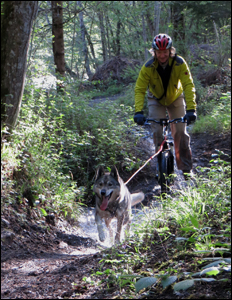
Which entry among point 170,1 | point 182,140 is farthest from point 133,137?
point 170,1

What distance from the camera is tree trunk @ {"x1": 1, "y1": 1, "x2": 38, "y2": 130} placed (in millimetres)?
5023

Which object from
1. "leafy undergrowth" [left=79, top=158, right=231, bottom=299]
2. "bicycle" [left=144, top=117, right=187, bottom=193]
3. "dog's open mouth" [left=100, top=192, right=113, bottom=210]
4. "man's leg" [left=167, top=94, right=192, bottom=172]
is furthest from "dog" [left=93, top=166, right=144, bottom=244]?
"man's leg" [left=167, top=94, right=192, bottom=172]

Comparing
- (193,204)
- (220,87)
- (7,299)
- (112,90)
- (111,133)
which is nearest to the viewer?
(7,299)

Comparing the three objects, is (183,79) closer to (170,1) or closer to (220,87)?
(220,87)

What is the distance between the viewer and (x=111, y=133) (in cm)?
807

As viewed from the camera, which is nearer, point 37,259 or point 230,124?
point 37,259

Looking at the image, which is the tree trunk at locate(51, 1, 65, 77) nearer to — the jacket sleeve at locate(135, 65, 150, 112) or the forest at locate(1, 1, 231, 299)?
the forest at locate(1, 1, 231, 299)

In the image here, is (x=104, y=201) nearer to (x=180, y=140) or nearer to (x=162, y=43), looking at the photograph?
(x=180, y=140)

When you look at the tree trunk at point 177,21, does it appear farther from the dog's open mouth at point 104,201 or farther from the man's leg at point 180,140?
the dog's open mouth at point 104,201

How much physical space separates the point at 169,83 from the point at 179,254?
338cm

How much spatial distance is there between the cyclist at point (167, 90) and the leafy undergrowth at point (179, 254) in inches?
67.1

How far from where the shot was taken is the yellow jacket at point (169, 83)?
546cm

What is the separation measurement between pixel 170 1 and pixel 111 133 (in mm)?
10408

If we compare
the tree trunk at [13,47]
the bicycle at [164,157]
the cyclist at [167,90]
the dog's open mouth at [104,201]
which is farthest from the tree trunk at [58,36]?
the dog's open mouth at [104,201]
